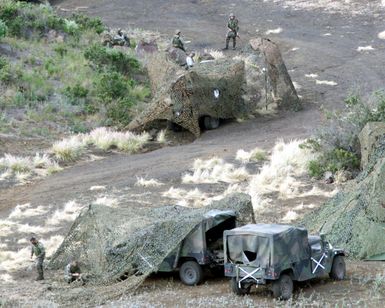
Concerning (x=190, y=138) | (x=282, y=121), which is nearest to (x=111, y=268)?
(x=190, y=138)

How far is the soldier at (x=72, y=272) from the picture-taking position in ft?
62.4

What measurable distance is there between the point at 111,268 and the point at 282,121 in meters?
17.5

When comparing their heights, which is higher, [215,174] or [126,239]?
[126,239]

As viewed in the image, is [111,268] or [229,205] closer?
[111,268]

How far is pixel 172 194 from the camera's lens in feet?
85.9

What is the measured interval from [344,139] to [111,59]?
50.7 ft

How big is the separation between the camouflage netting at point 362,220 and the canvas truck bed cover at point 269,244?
3173 millimetres

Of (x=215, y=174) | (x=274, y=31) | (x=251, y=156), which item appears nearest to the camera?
(x=215, y=174)

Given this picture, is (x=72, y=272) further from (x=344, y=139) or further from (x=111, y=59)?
(x=111, y=59)

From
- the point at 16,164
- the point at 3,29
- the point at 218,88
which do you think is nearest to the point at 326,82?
the point at 218,88

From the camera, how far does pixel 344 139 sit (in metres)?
27.5

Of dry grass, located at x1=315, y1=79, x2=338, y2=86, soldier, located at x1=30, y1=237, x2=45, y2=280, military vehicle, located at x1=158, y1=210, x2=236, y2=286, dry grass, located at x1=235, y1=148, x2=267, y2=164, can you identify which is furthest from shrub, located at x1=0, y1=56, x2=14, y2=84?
military vehicle, located at x1=158, y1=210, x2=236, y2=286

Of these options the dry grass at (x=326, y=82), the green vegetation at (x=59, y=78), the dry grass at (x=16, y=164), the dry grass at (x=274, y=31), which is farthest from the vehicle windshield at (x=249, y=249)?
the dry grass at (x=274, y=31)

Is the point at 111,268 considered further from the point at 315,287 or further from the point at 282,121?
the point at 282,121
